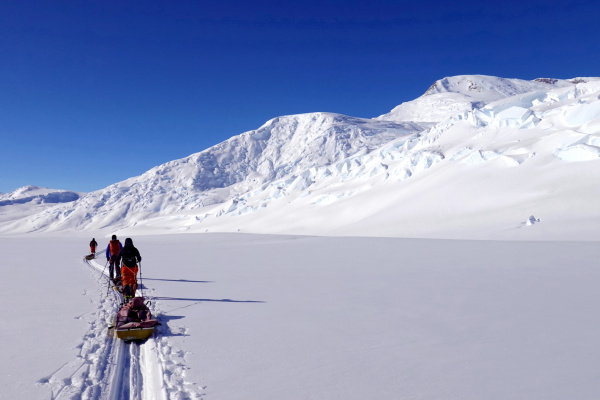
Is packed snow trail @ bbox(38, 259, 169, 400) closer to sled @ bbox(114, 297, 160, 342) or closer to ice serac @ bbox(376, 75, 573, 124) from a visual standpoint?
sled @ bbox(114, 297, 160, 342)

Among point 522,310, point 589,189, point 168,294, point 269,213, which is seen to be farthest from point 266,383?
point 269,213

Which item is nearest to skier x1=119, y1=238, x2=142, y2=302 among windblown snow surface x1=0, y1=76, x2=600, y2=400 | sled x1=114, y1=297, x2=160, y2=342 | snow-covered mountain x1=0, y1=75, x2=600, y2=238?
windblown snow surface x1=0, y1=76, x2=600, y2=400

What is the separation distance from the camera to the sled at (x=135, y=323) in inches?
290

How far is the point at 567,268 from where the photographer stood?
554 inches

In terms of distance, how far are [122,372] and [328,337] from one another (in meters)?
3.47

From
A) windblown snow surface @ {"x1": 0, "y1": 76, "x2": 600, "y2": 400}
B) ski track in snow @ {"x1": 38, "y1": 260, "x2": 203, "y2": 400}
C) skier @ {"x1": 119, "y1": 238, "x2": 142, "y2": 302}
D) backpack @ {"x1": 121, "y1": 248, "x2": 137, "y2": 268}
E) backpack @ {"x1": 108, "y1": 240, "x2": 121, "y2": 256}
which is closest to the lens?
ski track in snow @ {"x1": 38, "y1": 260, "x2": 203, "y2": 400}

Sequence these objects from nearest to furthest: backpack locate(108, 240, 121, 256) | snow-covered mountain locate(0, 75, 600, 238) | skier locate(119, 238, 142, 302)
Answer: skier locate(119, 238, 142, 302)
backpack locate(108, 240, 121, 256)
snow-covered mountain locate(0, 75, 600, 238)

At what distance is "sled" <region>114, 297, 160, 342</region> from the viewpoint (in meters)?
7.36

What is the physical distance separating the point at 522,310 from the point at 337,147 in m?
151

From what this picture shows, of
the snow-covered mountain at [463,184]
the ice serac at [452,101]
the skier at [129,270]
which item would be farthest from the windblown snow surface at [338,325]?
the ice serac at [452,101]

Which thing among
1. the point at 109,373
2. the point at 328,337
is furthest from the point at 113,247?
the point at 328,337

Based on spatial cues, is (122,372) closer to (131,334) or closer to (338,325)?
(131,334)

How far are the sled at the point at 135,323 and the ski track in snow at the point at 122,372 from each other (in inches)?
5.2

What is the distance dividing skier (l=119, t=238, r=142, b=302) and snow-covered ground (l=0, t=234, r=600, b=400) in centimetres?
71
